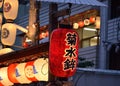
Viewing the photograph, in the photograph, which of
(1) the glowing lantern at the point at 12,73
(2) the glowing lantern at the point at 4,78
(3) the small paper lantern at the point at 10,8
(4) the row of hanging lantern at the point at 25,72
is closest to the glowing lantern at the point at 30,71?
(4) the row of hanging lantern at the point at 25,72

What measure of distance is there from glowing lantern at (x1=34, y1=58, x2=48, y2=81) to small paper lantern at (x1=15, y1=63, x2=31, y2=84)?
3.74ft

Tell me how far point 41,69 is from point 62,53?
8.05 ft

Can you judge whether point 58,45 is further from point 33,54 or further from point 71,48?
point 33,54

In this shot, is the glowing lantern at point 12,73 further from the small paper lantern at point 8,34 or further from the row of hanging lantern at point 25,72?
the small paper lantern at point 8,34

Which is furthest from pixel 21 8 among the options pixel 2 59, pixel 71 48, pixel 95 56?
pixel 71 48

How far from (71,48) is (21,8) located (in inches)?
929

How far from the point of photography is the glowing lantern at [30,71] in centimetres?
1463

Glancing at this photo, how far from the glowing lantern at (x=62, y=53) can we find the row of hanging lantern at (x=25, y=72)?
2.04 metres

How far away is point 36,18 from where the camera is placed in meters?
15.8

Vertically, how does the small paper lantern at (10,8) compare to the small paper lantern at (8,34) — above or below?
above

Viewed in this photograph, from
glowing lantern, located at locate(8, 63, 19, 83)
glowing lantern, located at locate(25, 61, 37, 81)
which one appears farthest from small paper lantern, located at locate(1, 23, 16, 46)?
glowing lantern, located at locate(25, 61, 37, 81)

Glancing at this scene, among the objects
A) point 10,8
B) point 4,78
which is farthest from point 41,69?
point 10,8

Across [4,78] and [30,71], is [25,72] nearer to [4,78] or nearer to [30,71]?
[30,71]

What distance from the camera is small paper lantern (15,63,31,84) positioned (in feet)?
50.6
